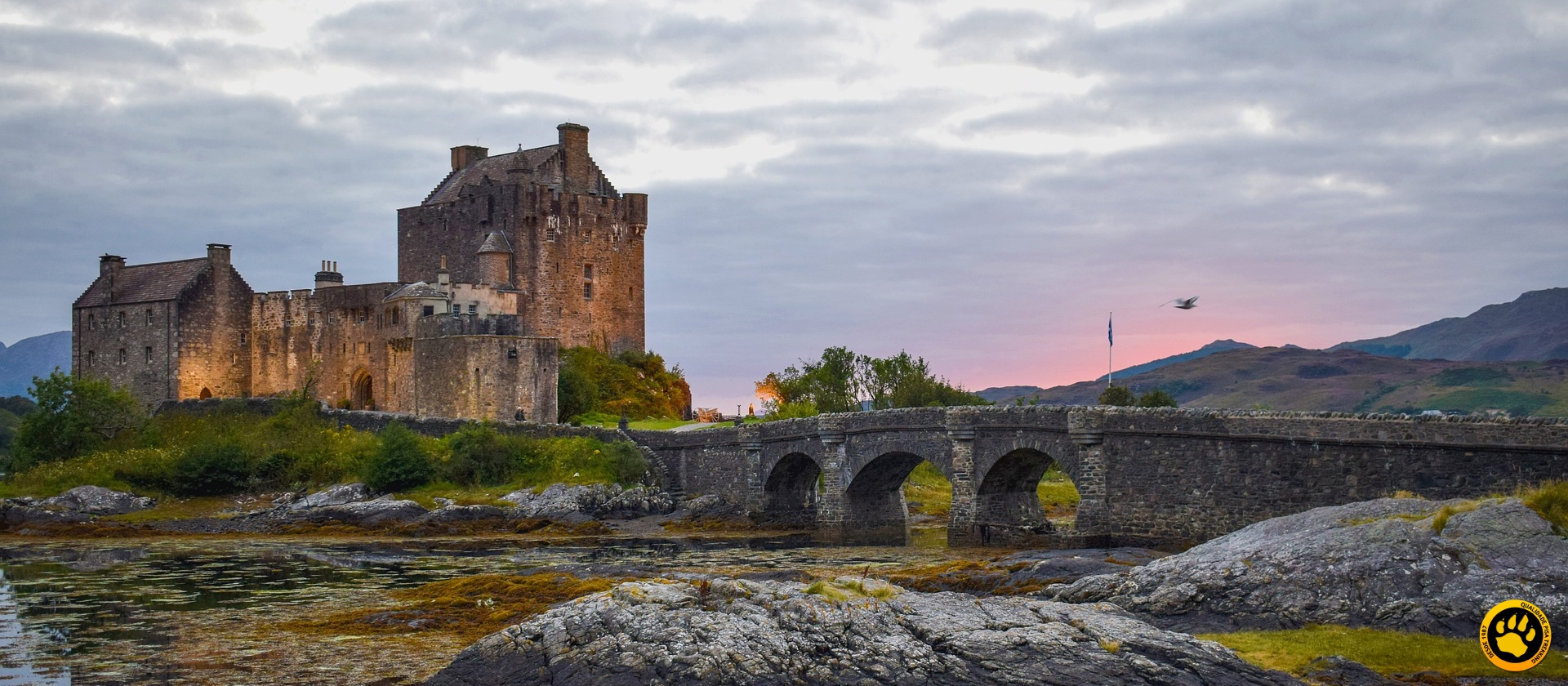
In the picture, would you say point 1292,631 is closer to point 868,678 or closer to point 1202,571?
point 1202,571

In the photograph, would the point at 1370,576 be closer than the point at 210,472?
Yes

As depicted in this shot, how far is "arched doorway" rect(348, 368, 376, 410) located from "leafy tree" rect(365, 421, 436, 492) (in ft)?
49.4

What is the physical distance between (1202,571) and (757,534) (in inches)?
872

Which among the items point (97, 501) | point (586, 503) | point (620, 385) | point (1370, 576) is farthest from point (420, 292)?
point (1370, 576)

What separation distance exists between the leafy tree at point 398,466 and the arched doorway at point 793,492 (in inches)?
442

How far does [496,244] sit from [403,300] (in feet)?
21.8

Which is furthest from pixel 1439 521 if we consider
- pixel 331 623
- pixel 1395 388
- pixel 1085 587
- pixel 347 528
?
pixel 1395 388

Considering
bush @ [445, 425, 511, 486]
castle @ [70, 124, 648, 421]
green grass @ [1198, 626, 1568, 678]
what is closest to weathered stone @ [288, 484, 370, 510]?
bush @ [445, 425, 511, 486]

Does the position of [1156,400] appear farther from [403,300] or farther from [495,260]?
[403,300]

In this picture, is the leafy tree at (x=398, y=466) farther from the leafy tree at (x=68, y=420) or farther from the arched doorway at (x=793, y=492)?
the leafy tree at (x=68, y=420)

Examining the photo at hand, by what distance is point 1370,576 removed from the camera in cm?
2127

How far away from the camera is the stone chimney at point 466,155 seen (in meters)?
73.5

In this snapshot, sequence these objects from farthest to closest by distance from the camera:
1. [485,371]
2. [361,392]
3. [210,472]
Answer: [361,392]
[485,371]
[210,472]

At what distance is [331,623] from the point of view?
24438 millimetres
